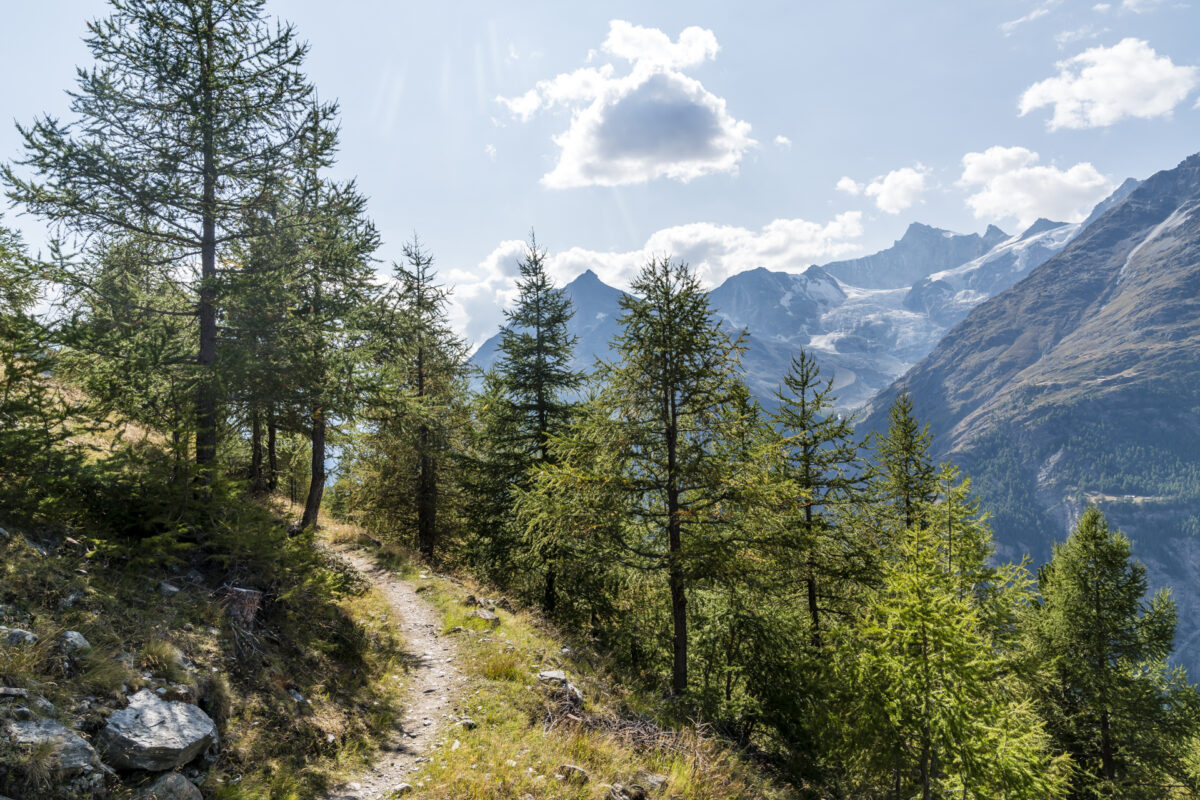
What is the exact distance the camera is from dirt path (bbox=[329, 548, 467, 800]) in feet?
22.4

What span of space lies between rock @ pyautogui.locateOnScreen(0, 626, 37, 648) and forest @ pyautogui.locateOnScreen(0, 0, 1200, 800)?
2.04 m

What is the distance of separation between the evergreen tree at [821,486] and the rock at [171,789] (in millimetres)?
12497

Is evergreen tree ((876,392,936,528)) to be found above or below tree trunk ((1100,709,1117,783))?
above

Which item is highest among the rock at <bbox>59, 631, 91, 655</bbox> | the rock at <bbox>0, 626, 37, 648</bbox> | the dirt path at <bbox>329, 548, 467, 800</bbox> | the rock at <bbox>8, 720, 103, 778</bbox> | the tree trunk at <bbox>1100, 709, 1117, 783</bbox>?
the rock at <bbox>0, 626, 37, 648</bbox>

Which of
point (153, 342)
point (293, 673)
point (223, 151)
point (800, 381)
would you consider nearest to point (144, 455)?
point (153, 342)

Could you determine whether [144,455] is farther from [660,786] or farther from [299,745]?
[660,786]

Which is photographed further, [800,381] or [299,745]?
[800,381]

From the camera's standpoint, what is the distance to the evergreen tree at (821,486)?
1433 cm

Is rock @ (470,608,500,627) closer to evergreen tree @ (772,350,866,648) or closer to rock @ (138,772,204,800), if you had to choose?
evergreen tree @ (772,350,866,648)

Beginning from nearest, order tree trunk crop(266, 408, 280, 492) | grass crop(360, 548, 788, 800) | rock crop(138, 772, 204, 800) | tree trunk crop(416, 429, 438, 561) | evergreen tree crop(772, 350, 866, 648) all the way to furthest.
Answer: rock crop(138, 772, 204, 800) → grass crop(360, 548, 788, 800) → evergreen tree crop(772, 350, 866, 648) → tree trunk crop(416, 429, 438, 561) → tree trunk crop(266, 408, 280, 492)

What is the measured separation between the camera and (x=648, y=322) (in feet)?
41.1

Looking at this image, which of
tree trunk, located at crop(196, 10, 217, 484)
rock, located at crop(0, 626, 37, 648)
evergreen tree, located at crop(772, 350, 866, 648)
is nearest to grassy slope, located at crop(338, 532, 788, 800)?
rock, located at crop(0, 626, 37, 648)

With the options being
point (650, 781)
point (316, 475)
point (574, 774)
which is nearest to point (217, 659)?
point (574, 774)

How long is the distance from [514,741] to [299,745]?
312 cm
